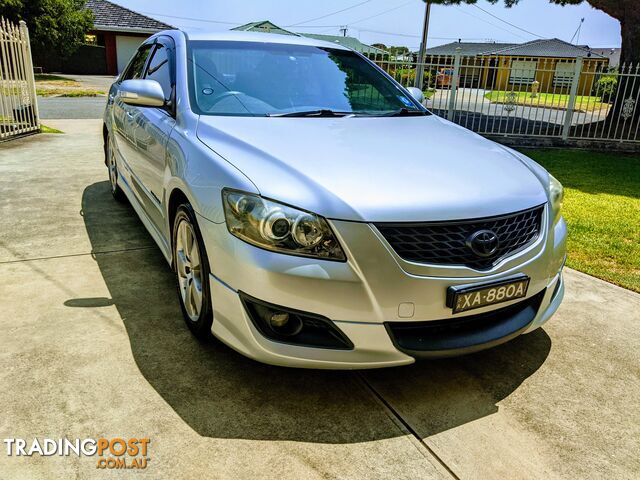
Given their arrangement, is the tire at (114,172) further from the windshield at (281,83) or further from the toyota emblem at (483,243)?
the toyota emblem at (483,243)

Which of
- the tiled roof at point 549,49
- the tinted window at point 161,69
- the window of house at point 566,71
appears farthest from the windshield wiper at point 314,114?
Result: the tiled roof at point 549,49

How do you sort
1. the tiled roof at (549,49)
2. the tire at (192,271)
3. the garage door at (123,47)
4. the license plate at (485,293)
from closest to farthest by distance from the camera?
the license plate at (485,293) < the tire at (192,271) < the garage door at (123,47) < the tiled roof at (549,49)

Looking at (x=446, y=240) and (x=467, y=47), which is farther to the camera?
(x=467, y=47)

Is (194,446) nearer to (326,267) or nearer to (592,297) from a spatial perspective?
(326,267)

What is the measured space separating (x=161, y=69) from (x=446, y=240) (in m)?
2.55

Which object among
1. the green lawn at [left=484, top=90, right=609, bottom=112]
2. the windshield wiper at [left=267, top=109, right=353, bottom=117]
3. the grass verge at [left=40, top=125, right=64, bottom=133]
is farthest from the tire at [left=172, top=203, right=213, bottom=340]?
the green lawn at [left=484, top=90, right=609, bottom=112]

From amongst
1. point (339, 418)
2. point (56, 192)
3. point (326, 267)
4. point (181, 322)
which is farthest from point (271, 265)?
point (56, 192)

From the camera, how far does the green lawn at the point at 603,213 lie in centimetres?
431

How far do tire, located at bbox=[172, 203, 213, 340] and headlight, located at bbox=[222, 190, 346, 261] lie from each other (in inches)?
15.2

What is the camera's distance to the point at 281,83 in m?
3.42

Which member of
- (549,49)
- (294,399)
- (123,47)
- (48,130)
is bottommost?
(48,130)

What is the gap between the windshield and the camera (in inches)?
125

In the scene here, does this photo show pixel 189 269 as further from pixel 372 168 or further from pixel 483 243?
pixel 483 243

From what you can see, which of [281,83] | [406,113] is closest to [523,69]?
[406,113]
